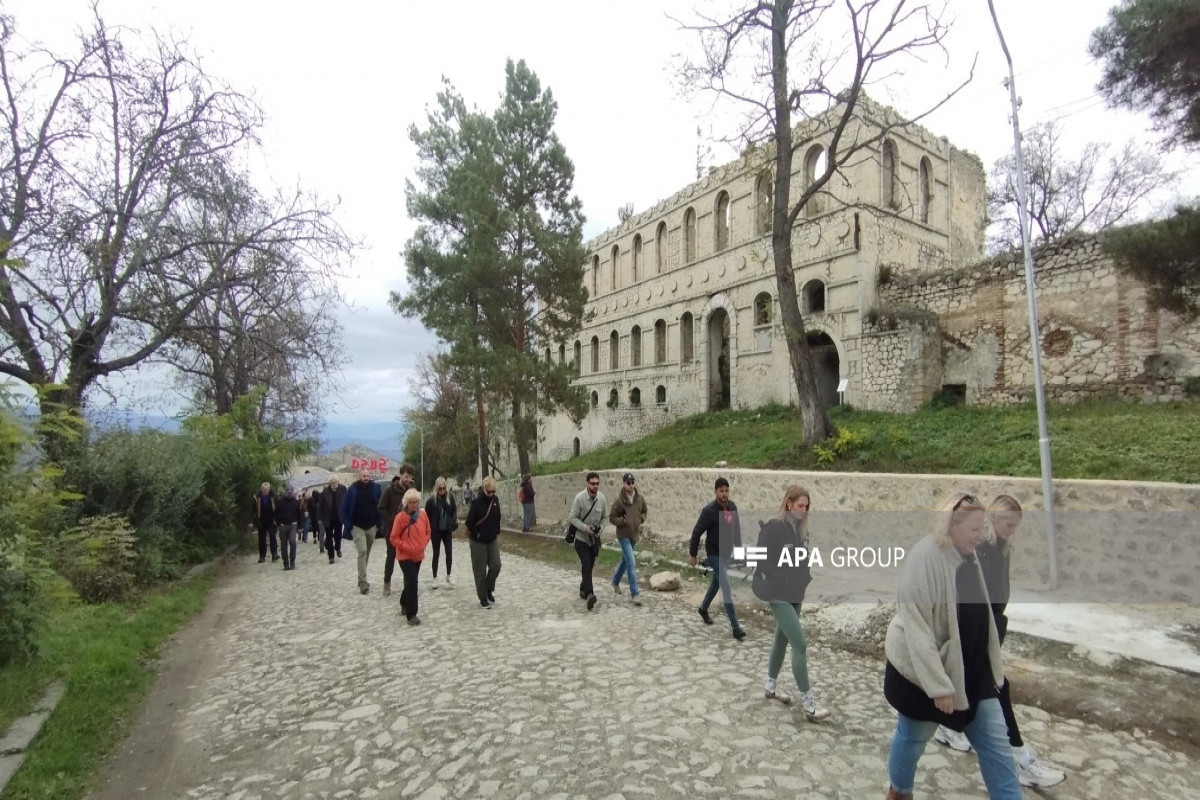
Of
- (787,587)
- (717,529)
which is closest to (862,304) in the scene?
(717,529)

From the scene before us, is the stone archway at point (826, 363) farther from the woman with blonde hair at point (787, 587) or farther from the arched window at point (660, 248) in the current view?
the woman with blonde hair at point (787, 587)

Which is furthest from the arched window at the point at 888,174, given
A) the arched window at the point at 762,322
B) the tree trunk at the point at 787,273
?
the tree trunk at the point at 787,273

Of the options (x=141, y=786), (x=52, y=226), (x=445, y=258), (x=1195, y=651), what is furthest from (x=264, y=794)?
(x=445, y=258)

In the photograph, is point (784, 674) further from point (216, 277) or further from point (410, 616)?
point (216, 277)

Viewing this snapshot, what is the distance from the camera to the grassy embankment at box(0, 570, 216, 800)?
4.35 metres

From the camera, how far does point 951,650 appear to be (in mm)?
3141

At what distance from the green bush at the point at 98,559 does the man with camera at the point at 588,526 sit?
6.63m

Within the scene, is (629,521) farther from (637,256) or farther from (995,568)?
(637,256)

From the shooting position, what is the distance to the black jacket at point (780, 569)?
502 centimetres

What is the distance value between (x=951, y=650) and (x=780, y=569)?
193 centimetres

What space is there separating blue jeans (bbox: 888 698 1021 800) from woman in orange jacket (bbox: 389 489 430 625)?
625 cm

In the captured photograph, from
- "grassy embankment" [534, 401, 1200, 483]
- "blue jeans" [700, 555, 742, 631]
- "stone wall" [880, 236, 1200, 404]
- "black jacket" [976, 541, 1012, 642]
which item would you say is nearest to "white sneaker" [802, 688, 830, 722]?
"black jacket" [976, 541, 1012, 642]

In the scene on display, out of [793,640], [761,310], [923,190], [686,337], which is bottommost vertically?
[793,640]
